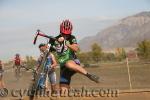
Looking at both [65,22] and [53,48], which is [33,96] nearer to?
[53,48]

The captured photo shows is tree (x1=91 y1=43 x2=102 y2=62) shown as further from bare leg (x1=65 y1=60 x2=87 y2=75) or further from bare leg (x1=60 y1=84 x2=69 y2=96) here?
bare leg (x1=65 y1=60 x2=87 y2=75)

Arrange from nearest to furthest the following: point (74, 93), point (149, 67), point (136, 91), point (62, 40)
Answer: point (62, 40) → point (74, 93) → point (136, 91) → point (149, 67)

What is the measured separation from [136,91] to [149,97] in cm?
35

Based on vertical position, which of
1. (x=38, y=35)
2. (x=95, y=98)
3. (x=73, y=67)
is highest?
(x=38, y=35)

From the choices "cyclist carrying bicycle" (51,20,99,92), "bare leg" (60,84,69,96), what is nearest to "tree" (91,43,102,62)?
"bare leg" (60,84,69,96)

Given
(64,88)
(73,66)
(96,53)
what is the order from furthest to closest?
(96,53), (64,88), (73,66)

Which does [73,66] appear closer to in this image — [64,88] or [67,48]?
[67,48]

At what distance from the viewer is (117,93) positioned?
10398 mm

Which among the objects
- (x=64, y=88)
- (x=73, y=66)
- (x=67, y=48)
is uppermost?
(x=67, y=48)

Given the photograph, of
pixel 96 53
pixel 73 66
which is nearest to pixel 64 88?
pixel 73 66

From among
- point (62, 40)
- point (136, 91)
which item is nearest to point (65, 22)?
point (62, 40)

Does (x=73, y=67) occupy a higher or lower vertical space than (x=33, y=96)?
higher

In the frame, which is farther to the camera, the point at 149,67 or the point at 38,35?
the point at 149,67

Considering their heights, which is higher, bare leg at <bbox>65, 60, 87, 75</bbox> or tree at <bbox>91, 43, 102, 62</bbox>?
tree at <bbox>91, 43, 102, 62</bbox>
